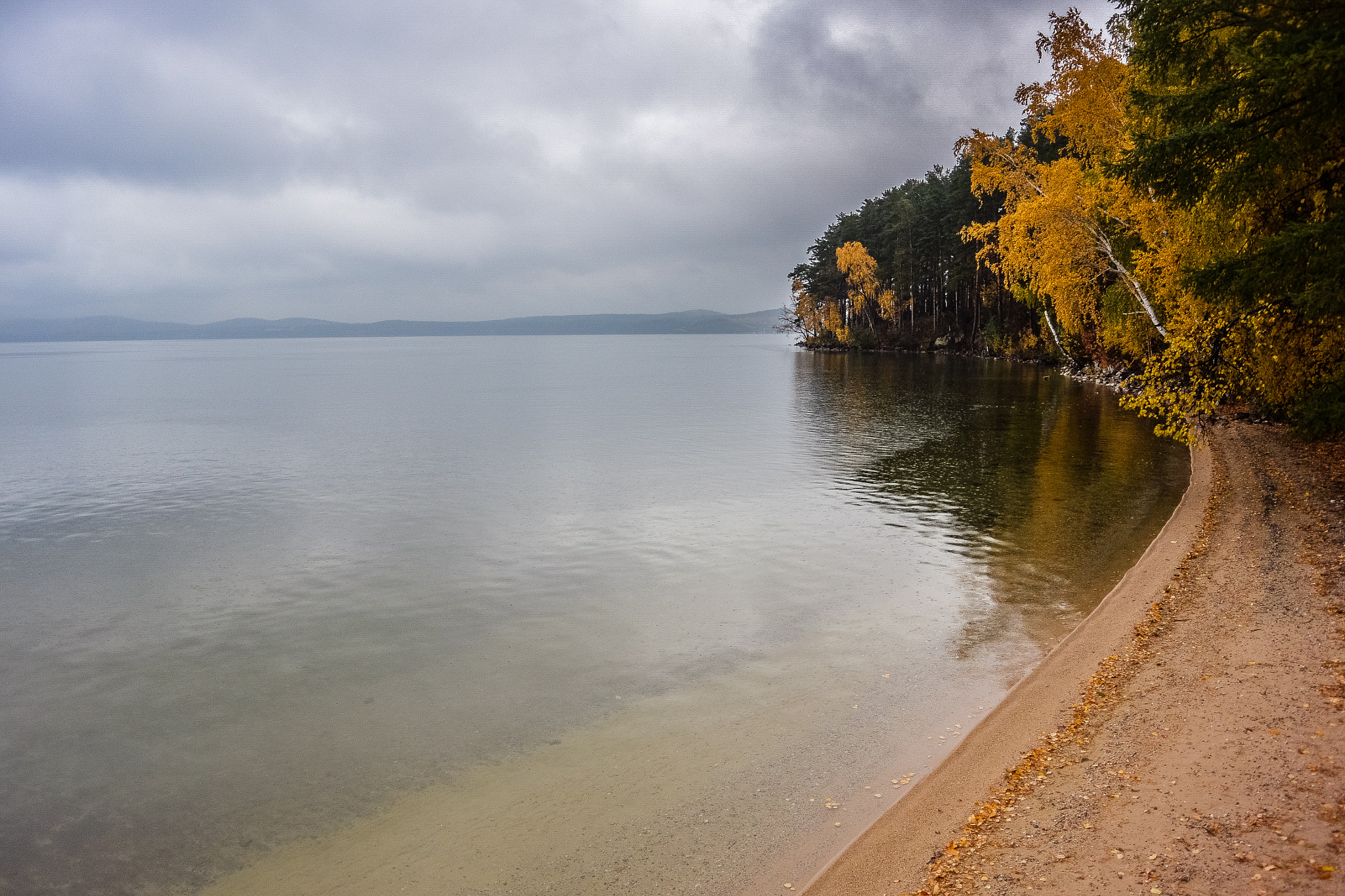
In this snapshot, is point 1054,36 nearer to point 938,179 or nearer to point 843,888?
point 843,888

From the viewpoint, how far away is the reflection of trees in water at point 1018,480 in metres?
14.7

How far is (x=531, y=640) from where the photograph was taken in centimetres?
1311

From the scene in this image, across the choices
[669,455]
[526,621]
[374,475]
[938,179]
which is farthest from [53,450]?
[938,179]

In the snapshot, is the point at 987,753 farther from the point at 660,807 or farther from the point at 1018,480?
the point at 1018,480

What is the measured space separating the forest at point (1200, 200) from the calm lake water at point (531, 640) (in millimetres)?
3613

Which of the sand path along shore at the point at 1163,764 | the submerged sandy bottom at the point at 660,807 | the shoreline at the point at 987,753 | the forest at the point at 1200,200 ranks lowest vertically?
the submerged sandy bottom at the point at 660,807

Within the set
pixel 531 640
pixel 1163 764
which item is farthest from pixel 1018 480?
pixel 1163 764

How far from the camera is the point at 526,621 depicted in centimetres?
1395

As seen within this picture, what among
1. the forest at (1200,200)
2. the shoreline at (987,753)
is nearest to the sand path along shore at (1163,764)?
the shoreline at (987,753)

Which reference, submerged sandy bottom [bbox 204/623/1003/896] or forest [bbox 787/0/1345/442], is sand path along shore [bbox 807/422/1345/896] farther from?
forest [bbox 787/0/1345/442]

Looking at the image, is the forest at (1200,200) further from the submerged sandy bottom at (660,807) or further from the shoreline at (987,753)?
the submerged sandy bottom at (660,807)

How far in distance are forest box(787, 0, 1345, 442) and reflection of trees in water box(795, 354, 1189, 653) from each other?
2.39 m

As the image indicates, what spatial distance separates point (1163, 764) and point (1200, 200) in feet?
50.5

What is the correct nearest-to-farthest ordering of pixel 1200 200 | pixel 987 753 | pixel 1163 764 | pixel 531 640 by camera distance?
pixel 1163 764 → pixel 987 753 → pixel 531 640 → pixel 1200 200
